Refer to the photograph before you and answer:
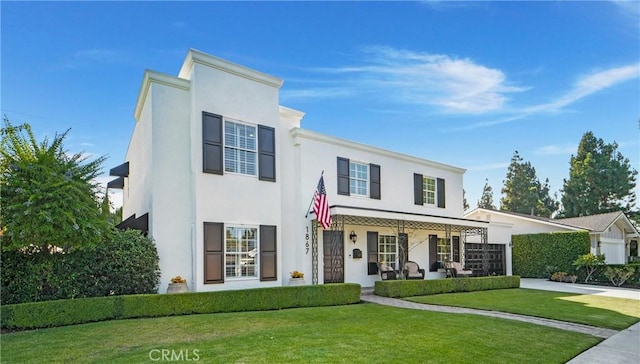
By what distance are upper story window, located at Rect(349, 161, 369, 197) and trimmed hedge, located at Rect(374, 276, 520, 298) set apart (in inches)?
158

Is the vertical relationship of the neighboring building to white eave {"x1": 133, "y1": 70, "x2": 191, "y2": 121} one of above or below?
below

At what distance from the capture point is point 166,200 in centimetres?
1135

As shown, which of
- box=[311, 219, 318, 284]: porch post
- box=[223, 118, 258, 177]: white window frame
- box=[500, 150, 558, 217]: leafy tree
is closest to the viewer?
box=[223, 118, 258, 177]: white window frame

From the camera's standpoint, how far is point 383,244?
55.1ft

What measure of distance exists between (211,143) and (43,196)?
4454mm

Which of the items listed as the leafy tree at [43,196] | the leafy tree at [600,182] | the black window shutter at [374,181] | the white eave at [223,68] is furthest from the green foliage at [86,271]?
the leafy tree at [600,182]

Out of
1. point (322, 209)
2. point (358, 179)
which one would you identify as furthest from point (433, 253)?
point (322, 209)

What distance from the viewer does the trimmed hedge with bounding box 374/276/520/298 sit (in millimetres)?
13297

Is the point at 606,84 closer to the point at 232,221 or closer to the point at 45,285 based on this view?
the point at 232,221

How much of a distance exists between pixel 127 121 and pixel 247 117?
231 inches

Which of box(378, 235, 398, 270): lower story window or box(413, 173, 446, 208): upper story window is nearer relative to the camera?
box(378, 235, 398, 270): lower story window

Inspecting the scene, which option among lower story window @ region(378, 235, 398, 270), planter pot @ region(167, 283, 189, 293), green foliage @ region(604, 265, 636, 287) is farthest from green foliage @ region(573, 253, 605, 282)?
planter pot @ region(167, 283, 189, 293)

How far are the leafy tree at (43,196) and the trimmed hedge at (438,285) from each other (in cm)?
863

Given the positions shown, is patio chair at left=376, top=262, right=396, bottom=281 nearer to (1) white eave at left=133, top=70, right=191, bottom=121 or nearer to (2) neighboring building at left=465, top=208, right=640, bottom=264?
(2) neighboring building at left=465, top=208, right=640, bottom=264
